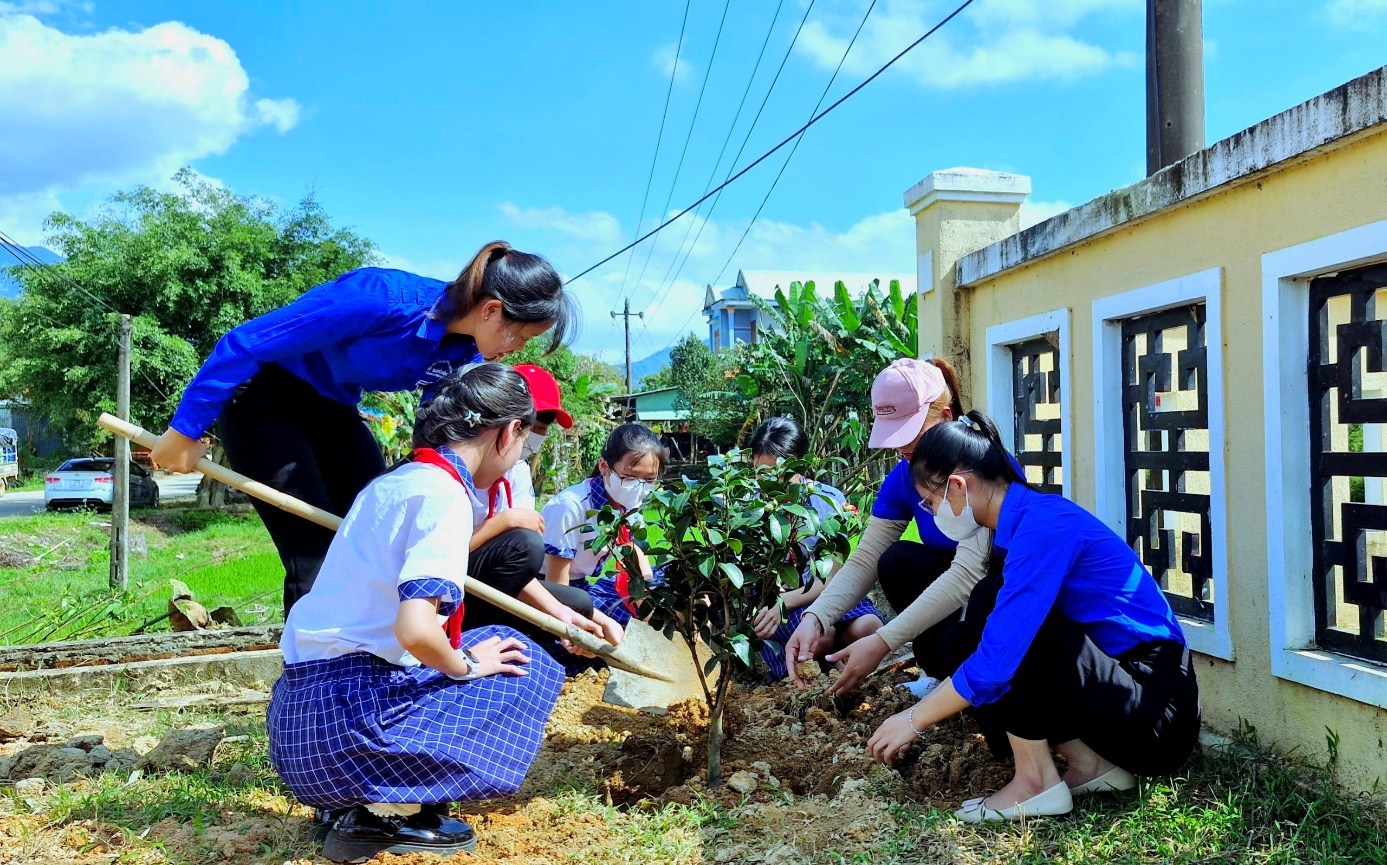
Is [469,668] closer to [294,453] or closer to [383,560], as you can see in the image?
[383,560]

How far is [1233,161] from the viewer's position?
2.91 meters

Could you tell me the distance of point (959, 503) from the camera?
8.54 feet

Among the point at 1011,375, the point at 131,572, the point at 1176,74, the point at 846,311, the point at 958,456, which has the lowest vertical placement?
the point at 131,572

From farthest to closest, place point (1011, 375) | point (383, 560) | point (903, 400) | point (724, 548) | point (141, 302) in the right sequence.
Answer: point (141, 302)
point (1011, 375)
point (903, 400)
point (724, 548)
point (383, 560)

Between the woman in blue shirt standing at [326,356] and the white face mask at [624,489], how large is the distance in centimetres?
111

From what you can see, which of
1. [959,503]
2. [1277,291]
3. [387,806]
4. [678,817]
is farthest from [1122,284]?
[387,806]

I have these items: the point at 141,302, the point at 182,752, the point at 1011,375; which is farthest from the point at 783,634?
the point at 141,302

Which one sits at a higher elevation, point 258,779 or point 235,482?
point 235,482

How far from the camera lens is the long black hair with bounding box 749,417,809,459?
4.02 m

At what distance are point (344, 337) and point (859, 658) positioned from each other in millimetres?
1681

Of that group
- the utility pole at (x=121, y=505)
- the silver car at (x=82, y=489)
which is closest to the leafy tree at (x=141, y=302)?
the silver car at (x=82, y=489)

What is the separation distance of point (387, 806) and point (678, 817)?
76 cm

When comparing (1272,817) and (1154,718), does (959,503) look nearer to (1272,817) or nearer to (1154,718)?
(1154,718)

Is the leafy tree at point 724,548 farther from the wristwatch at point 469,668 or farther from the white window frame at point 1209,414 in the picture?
the white window frame at point 1209,414
